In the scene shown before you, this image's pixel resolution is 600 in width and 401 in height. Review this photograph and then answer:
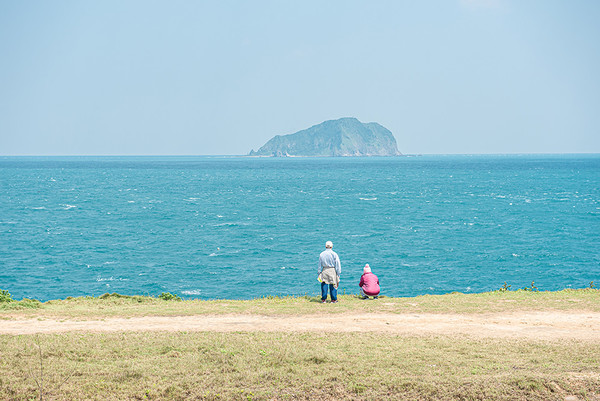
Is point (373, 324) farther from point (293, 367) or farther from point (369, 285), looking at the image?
point (293, 367)

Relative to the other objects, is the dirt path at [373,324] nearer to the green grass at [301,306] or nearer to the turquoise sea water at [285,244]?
the green grass at [301,306]

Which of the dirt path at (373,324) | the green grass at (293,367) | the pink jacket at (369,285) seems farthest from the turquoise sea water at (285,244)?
the green grass at (293,367)

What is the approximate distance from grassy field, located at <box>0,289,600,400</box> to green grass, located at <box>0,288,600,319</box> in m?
3.53

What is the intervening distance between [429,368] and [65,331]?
10.9 meters

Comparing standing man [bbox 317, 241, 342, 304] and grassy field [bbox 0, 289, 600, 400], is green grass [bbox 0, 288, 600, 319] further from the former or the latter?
grassy field [bbox 0, 289, 600, 400]

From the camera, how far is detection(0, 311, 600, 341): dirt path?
17.2 metres

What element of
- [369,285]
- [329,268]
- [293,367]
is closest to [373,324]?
[329,268]

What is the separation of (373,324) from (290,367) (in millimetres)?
5087

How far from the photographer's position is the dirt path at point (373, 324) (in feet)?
56.3

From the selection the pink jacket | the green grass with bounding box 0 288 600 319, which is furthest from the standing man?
the pink jacket

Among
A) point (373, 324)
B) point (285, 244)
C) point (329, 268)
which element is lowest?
point (285, 244)

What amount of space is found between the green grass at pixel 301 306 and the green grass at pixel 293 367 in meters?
3.75

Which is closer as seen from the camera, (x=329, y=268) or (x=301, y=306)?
(x=301, y=306)

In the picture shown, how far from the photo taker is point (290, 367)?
45.3 ft
